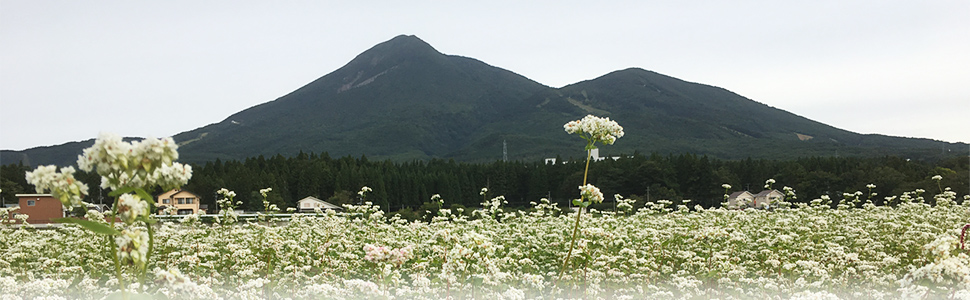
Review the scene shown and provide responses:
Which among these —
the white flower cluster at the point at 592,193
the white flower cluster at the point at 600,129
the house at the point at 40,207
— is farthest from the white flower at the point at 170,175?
the house at the point at 40,207

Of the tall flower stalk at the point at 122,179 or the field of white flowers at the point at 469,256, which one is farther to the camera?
the field of white flowers at the point at 469,256

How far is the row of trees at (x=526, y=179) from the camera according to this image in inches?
2648

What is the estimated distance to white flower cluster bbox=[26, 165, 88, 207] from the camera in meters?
2.18

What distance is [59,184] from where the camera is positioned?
2207 millimetres

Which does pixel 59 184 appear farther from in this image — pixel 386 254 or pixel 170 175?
pixel 386 254

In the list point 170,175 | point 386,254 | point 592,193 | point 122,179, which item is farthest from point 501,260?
point 122,179

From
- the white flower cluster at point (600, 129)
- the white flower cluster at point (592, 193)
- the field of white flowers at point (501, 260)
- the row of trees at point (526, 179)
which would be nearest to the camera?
the white flower cluster at point (592, 193)

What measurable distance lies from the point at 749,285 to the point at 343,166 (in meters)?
79.3

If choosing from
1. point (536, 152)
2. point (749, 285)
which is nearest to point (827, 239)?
point (749, 285)

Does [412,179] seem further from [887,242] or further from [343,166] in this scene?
[887,242]

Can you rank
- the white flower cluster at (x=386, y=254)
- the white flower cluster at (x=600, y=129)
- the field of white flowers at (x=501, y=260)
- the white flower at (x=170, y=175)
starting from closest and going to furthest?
1. the white flower at (x=170, y=175)
2. the white flower cluster at (x=386, y=254)
3. the white flower cluster at (x=600, y=129)
4. the field of white flowers at (x=501, y=260)

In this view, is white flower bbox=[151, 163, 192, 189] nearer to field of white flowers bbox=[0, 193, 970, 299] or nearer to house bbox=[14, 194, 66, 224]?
field of white flowers bbox=[0, 193, 970, 299]

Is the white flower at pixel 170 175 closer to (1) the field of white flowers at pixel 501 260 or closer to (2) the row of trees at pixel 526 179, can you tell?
(1) the field of white flowers at pixel 501 260

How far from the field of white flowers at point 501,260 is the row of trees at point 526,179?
183 feet
